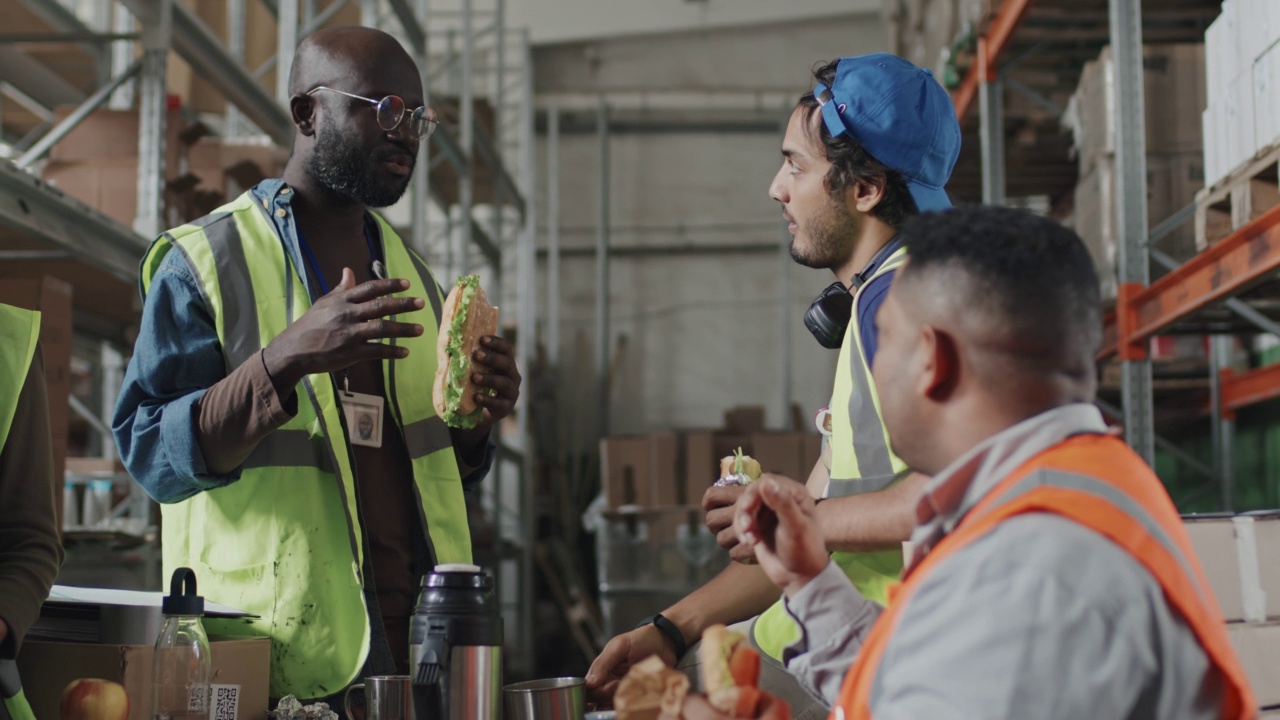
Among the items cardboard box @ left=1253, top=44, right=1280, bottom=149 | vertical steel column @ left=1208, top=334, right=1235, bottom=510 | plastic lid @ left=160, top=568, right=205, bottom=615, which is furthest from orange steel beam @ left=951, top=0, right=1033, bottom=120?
plastic lid @ left=160, top=568, right=205, bottom=615

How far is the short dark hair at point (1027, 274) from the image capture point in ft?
4.45

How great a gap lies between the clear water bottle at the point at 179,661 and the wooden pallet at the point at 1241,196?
13.8ft

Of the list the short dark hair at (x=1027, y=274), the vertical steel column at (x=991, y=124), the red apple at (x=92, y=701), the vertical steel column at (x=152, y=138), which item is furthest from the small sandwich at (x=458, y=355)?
the vertical steel column at (x=991, y=124)

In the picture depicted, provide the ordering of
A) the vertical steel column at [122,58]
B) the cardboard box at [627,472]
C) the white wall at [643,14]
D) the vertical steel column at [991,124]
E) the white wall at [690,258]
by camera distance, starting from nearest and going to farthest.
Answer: the vertical steel column at [991,124]
the vertical steel column at [122,58]
the cardboard box at [627,472]
the white wall at [690,258]
the white wall at [643,14]

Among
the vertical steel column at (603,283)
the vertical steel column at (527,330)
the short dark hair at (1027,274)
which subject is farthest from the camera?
the vertical steel column at (603,283)

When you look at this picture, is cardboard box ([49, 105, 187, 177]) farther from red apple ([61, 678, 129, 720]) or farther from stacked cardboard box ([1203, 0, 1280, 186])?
stacked cardboard box ([1203, 0, 1280, 186])

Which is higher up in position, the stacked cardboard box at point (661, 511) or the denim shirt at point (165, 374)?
the denim shirt at point (165, 374)

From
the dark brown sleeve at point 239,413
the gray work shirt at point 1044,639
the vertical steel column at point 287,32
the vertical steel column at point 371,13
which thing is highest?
the vertical steel column at point 371,13

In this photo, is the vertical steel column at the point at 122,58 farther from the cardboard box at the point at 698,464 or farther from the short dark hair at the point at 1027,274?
the short dark hair at the point at 1027,274

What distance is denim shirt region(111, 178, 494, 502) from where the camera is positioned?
2525 millimetres

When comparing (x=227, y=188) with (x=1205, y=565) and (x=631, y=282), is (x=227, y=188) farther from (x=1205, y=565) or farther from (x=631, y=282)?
(x=631, y=282)

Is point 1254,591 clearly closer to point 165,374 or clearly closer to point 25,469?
point 165,374

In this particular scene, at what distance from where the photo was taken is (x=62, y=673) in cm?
223

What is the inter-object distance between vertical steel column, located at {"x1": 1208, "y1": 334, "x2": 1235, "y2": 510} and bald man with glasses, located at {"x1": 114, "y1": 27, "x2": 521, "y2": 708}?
681 cm
